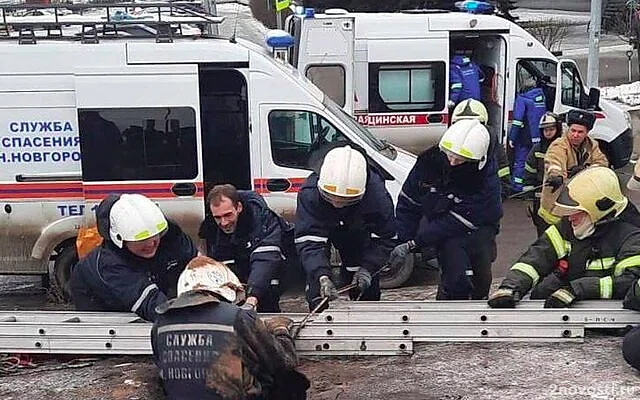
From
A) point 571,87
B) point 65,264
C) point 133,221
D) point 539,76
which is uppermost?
point 133,221

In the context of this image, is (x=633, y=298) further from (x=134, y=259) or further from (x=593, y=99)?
(x=593, y=99)

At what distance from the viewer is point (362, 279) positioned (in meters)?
5.60

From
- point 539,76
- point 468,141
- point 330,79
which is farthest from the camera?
point 539,76

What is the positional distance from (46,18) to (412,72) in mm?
5316

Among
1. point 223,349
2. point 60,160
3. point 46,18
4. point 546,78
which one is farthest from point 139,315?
point 546,78

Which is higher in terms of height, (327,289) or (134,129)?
(134,129)

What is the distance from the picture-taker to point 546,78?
43.9ft

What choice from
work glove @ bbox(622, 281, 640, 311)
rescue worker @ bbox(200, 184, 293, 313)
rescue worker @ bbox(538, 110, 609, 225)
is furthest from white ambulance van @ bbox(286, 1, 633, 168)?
work glove @ bbox(622, 281, 640, 311)

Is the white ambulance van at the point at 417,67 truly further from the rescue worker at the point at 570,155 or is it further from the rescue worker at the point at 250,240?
the rescue worker at the point at 250,240

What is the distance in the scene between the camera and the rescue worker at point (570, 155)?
24.3ft

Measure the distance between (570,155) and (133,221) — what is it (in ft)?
13.5

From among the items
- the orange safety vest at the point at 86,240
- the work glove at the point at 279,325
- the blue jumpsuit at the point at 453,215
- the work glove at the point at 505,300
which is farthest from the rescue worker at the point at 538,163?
the orange safety vest at the point at 86,240

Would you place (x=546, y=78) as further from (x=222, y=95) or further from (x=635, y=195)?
(x=222, y=95)

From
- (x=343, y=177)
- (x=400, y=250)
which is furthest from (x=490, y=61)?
(x=343, y=177)
